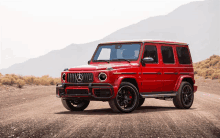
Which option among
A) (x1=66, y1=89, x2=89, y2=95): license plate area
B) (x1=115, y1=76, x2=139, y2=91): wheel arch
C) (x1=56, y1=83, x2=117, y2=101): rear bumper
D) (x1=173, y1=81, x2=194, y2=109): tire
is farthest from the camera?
(x1=173, y1=81, x2=194, y2=109): tire

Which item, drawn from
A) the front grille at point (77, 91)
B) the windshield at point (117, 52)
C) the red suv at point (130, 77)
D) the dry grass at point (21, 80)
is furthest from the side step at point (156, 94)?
the dry grass at point (21, 80)

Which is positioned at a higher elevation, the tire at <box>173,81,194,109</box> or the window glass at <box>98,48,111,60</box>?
the window glass at <box>98,48,111,60</box>

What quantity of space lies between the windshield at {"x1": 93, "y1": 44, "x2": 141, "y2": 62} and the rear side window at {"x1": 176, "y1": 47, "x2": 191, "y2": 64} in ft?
6.83

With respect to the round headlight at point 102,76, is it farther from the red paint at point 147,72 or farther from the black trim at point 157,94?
the black trim at point 157,94

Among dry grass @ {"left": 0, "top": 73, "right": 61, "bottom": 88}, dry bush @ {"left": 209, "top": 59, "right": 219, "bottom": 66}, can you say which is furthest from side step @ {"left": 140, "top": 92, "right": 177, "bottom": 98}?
dry bush @ {"left": 209, "top": 59, "right": 219, "bottom": 66}

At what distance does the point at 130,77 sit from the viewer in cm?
1071

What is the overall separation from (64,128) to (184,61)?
6.24 m

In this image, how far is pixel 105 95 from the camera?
10.2 meters

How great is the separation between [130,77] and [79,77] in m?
1.45

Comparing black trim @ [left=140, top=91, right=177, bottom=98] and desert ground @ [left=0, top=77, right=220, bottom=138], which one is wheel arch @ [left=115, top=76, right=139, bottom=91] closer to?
black trim @ [left=140, top=91, right=177, bottom=98]

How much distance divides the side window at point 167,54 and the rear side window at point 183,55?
0.45 meters

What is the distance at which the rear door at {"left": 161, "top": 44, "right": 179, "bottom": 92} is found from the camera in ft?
39.7

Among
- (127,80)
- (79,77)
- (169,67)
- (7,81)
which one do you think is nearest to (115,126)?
(79,77)

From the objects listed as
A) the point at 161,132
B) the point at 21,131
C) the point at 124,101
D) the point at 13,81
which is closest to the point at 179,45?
the point at 124,101
